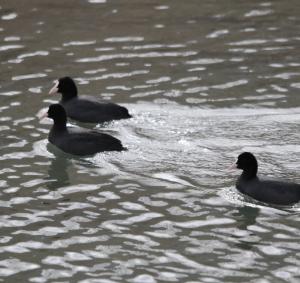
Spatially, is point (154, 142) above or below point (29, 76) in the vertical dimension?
below

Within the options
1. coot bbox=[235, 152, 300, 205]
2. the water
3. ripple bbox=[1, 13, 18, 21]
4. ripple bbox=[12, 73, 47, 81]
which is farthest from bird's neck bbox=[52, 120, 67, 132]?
ripple bbox=[1, 13, 18, 21]

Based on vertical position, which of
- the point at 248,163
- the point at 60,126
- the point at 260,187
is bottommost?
the point at 260,187

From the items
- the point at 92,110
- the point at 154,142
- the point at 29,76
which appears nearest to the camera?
the point at 154,142

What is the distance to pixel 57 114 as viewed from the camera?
18.4 meters

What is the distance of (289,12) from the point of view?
24.9 meters

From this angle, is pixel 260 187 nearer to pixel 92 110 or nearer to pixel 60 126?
pixel 60 126

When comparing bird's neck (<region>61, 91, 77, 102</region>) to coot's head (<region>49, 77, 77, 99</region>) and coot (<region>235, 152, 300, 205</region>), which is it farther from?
coot (<region>235, 152, 300, 205</region>)

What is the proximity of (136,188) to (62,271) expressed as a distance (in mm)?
2987

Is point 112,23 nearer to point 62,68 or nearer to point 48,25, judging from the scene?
point 48,25

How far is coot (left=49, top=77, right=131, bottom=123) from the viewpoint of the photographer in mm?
19047

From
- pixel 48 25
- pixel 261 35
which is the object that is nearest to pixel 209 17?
pixel 261 35

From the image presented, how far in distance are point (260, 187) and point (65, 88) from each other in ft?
17.3

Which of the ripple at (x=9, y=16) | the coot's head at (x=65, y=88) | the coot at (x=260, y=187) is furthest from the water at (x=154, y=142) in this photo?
the coot's head at (x=65, y=88)

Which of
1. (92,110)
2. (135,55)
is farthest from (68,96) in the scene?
(135,55)
